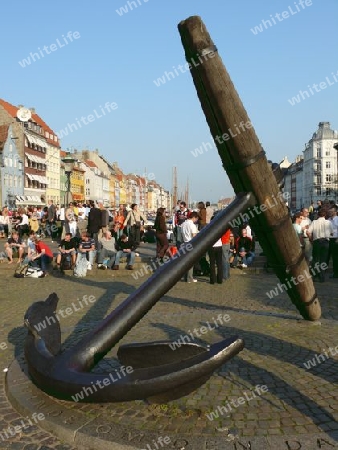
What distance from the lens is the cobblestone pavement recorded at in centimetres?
362

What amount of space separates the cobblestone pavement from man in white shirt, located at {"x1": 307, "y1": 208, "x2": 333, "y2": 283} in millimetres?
2232

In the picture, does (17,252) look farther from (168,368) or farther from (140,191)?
(140,191)

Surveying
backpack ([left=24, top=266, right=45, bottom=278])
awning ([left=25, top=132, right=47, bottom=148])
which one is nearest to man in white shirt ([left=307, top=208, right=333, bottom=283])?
backpack ([left=24, top=266, right=45, bottom=278])

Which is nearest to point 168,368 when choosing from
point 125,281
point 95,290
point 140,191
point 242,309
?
point 242,309

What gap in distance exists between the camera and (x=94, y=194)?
3974 inches

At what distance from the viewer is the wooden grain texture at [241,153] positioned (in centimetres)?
369

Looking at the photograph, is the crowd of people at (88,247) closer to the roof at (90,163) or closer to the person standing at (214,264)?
the person standing at (214,264)

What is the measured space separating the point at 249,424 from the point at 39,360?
6.16ft

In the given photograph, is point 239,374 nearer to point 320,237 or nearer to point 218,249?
point 218,249

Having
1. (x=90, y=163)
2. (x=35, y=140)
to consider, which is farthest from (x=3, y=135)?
(x=90, y=163)

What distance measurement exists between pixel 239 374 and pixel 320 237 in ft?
25.4

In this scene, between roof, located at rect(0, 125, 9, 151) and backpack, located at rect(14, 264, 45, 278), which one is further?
roof, located at rect(0, 125, 9, 151)

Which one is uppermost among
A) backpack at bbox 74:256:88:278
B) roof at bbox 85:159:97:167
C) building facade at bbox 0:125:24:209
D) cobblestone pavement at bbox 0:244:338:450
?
roof at bbox 85:159:97:167

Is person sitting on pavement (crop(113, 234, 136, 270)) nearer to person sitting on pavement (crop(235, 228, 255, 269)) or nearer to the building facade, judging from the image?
person sitting on pavement (crop(235, 228, 255, 269))
